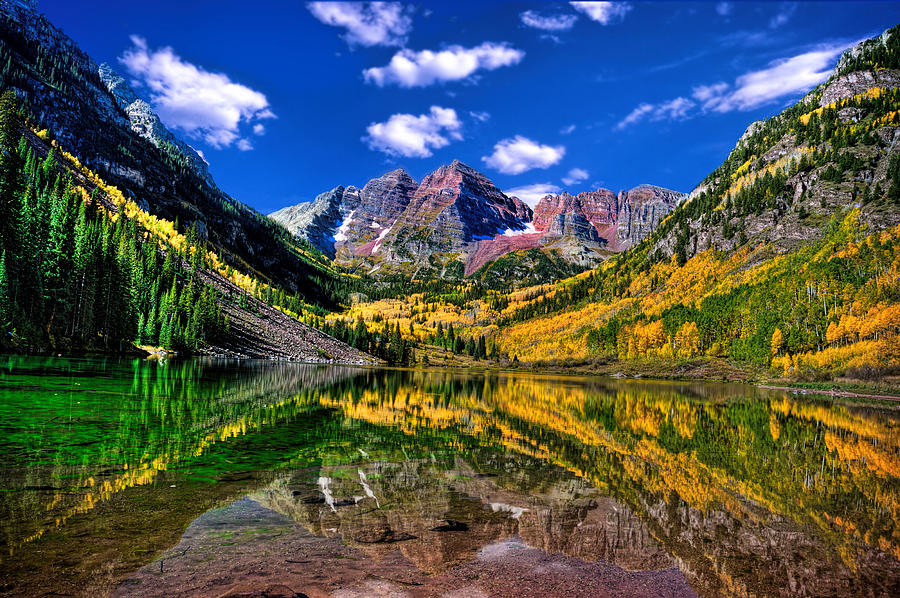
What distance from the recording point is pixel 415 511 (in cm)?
1241

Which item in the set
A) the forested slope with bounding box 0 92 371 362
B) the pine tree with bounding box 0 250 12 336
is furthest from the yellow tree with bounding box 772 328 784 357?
the pine tree with bounding box 0 250 12 336

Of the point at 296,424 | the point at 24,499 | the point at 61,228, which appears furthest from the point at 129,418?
the point at 61,228

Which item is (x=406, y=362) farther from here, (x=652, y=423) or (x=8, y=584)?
(x=8, y=584)

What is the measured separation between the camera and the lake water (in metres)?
8.38

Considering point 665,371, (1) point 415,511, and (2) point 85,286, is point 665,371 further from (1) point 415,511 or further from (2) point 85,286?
(2) point 85,286

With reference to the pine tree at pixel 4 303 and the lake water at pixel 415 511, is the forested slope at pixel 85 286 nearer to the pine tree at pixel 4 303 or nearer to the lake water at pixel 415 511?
the pine tree at pixel 4 303

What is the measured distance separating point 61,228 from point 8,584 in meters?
96.1

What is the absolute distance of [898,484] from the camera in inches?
695

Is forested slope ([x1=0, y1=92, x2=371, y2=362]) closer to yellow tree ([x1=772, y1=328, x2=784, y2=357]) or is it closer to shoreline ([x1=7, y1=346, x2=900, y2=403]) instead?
shoreline ([x1=7, y1=346, x2=900, y2=403])

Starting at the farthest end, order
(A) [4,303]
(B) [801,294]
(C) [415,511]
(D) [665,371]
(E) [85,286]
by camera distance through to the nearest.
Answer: (D) [665,371], (B) [801,294], (E) [85,286], (A) [4,303], (C) [415,511]

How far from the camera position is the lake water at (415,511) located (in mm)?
8383

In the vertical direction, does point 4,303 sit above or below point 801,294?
below

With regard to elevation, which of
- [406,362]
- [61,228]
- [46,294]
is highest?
[61,228]

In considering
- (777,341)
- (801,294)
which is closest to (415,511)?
(777,341)
